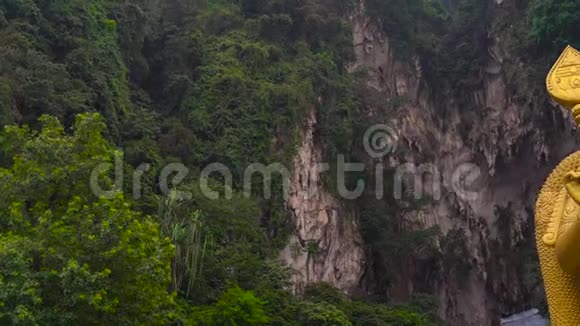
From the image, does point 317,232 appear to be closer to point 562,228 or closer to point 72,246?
point 72,246

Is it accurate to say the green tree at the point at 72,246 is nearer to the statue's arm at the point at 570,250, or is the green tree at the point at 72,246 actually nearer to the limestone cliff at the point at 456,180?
the statue's arm at the point at 570,250

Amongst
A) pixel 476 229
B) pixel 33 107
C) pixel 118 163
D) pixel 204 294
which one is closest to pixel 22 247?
pixel 118 163

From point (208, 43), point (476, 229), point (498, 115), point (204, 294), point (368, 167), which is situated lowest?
point (204, 294)

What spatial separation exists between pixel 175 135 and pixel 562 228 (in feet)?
33.6

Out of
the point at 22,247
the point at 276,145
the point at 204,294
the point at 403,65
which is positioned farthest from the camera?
the point at 403,65

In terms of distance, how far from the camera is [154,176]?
40.3 ft

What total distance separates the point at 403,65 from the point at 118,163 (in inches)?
408

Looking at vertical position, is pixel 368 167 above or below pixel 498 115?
below

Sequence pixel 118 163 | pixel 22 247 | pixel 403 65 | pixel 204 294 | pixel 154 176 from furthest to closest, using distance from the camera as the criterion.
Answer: pixel 403 65
pixel 154 176
pixel 204 294
pixel 118 163
pixel 22 247

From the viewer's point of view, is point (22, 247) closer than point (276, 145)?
Yes

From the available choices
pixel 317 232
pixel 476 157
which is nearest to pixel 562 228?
pixel 317 232

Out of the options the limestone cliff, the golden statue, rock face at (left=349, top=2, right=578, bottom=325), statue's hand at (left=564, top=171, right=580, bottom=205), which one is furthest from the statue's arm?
rock face at (left=349, top=2, right=578, bottom=325)

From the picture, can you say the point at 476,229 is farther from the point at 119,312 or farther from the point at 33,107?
the point at 119,312

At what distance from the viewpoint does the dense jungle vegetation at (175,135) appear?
6.66 m
